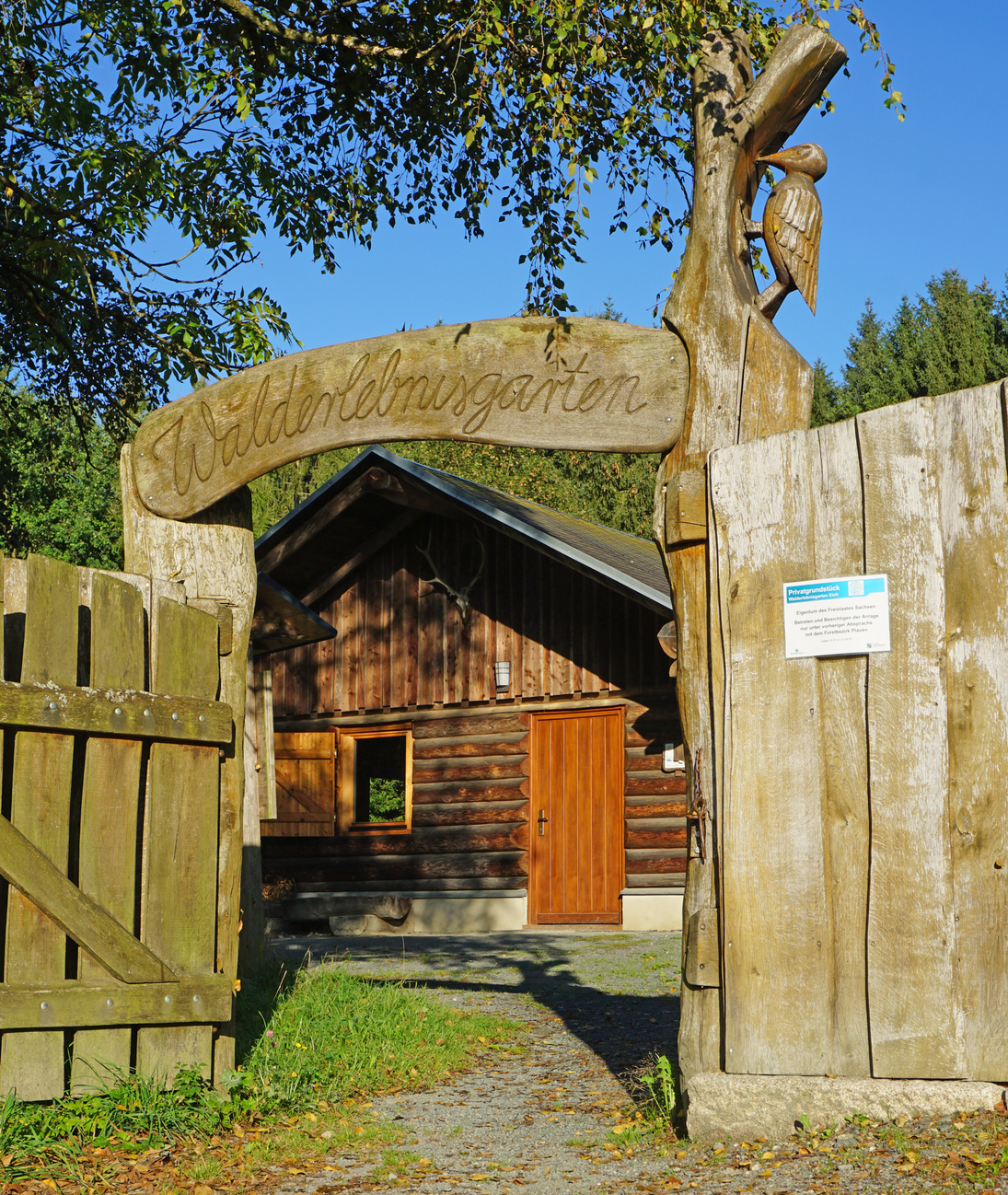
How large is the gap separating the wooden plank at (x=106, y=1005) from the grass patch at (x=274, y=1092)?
20cm

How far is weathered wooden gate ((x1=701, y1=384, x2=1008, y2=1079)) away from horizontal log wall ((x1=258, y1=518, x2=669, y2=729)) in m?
8.80

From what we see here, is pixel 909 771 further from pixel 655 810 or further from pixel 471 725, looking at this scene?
pixel 471 725

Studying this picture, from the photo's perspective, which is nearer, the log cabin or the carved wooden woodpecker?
the carved wooden woodpecker

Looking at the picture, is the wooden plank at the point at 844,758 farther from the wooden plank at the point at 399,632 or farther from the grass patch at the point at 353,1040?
the wooden plank at the point at 399,632

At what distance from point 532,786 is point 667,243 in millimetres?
7019

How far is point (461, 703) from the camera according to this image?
47.3 ft

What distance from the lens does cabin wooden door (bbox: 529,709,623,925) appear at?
43.9 feet

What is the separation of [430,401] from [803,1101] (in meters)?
3.04

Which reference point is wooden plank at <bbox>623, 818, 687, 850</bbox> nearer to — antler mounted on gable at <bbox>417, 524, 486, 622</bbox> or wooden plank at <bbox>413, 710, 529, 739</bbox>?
wooden plank at <bbox>413, 710, 529, 739</bbox>

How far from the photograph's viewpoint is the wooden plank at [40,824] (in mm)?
3965

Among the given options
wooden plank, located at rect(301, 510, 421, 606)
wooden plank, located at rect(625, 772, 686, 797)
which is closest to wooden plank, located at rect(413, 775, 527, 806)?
wooden plank, located at rect(625, 772, 686, 797)

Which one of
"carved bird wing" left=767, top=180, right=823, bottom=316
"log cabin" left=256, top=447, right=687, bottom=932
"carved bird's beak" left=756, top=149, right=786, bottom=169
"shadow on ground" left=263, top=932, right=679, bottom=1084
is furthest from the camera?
"log cabin" left=256, top=447, right=687, bottom=932

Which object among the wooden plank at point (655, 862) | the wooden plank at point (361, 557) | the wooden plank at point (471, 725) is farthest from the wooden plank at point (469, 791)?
the wooden plank at point (361, 557)


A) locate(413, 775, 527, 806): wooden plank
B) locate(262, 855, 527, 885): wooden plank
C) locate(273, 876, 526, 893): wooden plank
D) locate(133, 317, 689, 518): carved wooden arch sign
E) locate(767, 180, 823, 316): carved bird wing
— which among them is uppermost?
locate(767, 180, 823, 316): carved bird wing
